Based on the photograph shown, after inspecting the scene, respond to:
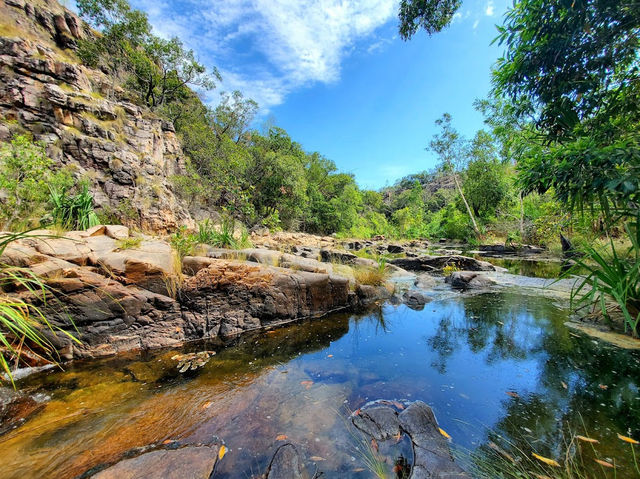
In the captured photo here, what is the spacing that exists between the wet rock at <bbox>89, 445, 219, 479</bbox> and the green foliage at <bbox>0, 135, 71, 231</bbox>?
7.27 meters

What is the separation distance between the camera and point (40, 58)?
12641 millimetres

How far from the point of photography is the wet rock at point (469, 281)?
288 inches

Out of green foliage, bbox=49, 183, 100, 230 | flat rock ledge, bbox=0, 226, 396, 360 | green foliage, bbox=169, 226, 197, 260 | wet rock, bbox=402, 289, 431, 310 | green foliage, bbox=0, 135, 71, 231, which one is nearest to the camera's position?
flat rock ledge, bbox=0, 226, 396, 360

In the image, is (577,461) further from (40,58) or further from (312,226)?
(312,226)

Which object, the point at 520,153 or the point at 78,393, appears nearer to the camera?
the point at 78,393

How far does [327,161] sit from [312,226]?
9.92 m

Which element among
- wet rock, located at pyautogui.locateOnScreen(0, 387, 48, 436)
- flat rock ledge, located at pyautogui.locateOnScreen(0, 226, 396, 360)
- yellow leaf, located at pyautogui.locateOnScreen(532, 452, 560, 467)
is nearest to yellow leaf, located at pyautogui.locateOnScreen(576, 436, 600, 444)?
yellow leaf, located at pyautogui.locateOnScreen(532, 452, 560, 467)

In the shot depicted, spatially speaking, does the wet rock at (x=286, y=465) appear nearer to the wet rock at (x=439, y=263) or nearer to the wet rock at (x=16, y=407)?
the wet rock at (x=16, y=407)

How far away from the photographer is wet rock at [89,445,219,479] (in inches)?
63.2

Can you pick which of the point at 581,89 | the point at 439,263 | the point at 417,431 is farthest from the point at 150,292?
the point at 439,263

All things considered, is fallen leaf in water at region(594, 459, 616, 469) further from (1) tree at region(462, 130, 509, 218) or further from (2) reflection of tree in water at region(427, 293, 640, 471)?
(1) tree at region(462, 130, 509, 218)

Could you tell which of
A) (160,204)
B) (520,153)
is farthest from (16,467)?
(160,204)

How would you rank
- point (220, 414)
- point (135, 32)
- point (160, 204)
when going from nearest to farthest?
point (220, 414), point (160, 204), point (135, 32)

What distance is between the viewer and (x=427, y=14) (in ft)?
14.3
